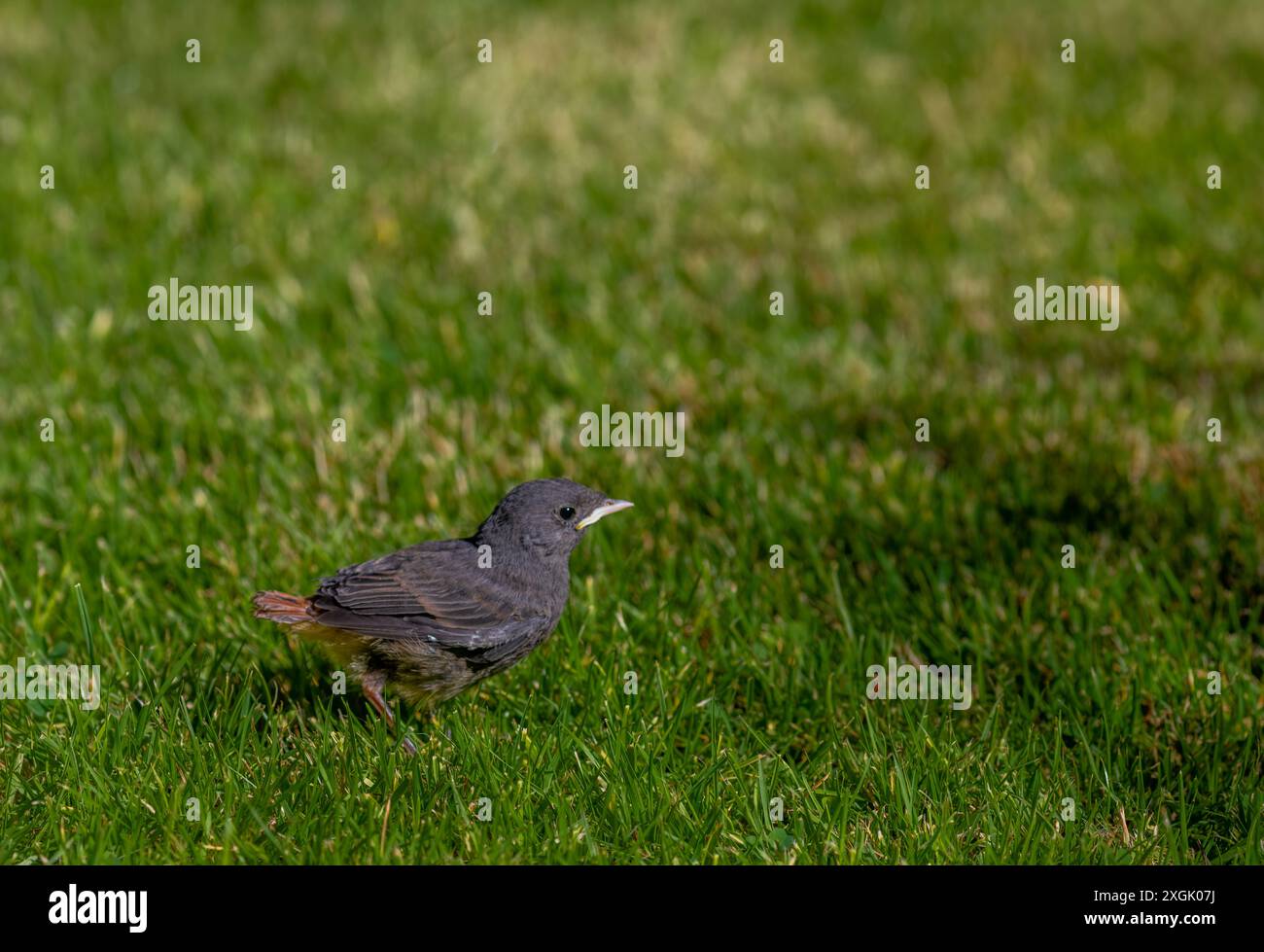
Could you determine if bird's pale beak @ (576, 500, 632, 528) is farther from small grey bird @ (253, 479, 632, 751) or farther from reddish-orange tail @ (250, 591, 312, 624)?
reddish-orange tail @ (250, 591, 312, 624)

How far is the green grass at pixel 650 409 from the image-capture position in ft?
13.8

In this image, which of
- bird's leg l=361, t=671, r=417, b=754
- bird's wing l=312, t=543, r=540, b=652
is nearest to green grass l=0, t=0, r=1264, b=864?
bird's leg l=361, t=671, r=417, b=754

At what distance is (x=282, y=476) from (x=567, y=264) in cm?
276

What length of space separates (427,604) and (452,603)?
8 cm

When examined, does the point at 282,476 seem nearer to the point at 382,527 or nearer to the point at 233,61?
the point at 382,527

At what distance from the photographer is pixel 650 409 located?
6.75 metres

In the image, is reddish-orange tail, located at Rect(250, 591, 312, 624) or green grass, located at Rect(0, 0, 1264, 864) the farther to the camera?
reddish-orange tail, located at Rect(250, 591, 312, 624)

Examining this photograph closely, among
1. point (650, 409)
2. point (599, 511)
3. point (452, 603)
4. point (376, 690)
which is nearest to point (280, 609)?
point (376, 690)

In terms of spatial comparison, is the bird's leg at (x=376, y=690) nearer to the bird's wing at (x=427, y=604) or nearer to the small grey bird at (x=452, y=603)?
the small grey bird at (x=452, y=603)

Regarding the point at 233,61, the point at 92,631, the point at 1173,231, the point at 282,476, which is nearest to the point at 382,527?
the point at 282,476

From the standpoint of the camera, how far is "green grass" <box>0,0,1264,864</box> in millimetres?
4199

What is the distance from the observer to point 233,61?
10.7 m

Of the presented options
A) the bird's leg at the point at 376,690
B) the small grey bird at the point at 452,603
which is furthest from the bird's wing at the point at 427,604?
the bird's leg at the point at 376,690

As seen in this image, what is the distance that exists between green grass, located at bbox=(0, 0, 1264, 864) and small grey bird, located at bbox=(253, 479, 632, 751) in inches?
8.3
